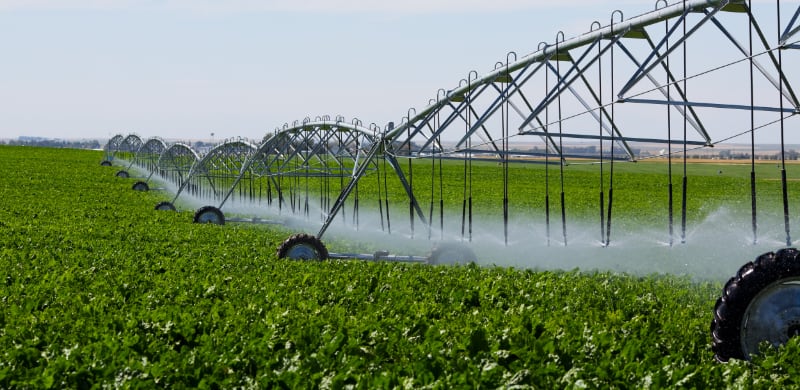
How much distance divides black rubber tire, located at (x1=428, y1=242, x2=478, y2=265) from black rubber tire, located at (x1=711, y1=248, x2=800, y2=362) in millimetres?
8431

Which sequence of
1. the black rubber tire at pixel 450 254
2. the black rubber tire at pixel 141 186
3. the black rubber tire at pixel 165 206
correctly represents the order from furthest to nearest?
the black rubber tire at pixel 141 186, the black rubber tire at pixel 165 206, the black rubber tire at pixel 450 254

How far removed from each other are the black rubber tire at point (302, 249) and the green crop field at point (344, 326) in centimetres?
53

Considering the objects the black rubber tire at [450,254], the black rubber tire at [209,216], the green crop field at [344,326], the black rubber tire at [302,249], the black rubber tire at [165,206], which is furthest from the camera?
the black rubber tire at [165,206]

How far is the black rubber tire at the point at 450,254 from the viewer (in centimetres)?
1551

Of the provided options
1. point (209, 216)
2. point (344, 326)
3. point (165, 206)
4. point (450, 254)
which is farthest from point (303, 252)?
point (165, 206)

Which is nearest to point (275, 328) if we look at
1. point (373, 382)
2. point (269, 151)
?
point (373, 382)

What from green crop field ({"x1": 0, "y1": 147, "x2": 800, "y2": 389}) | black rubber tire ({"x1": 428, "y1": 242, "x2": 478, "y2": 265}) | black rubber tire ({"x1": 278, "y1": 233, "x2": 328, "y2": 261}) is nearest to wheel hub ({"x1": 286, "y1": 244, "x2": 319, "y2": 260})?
black rubber tire ({"x1": 278, "y1": 233, "x2": 328, "y2": 261})

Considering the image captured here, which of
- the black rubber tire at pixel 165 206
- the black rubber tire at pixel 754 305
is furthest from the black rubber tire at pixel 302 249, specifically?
the black rubber tire at pixel 165 206

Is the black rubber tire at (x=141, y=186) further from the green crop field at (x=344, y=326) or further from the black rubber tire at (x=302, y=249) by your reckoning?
the black rubber tire at (x=302, y=249)

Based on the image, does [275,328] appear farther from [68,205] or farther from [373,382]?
[68,205]

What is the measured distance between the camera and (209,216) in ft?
84.0

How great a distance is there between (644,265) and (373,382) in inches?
422

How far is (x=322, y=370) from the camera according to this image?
6918 millimetres

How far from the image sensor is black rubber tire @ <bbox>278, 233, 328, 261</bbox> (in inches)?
615
